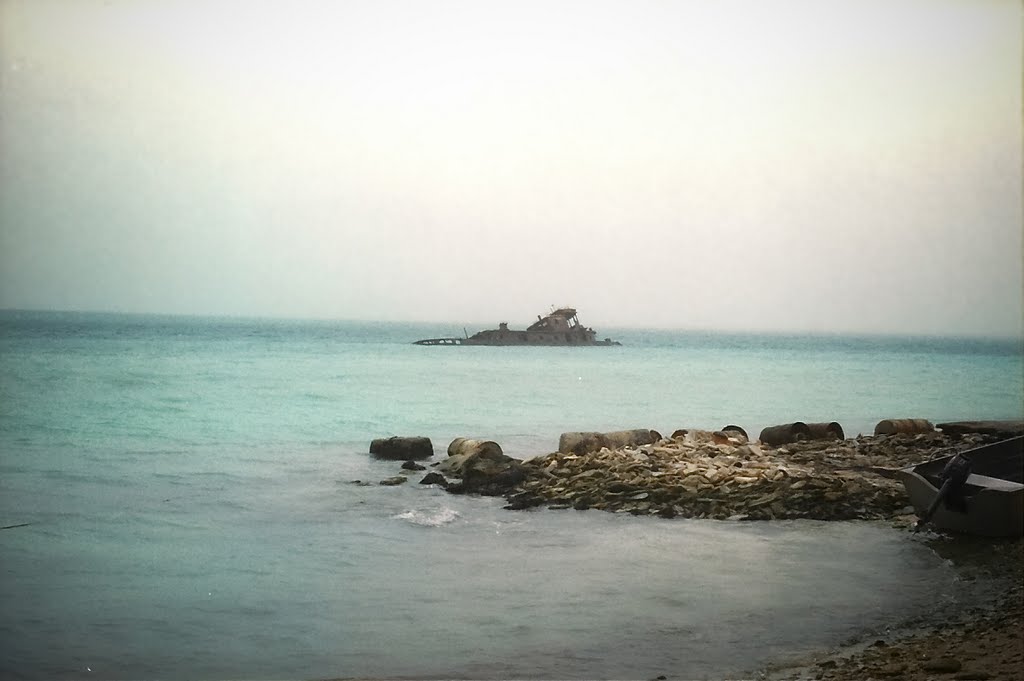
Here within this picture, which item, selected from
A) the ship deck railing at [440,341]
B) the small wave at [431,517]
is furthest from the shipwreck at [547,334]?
the small wave at [431,517]

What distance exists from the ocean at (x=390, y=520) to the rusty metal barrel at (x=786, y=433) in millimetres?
81

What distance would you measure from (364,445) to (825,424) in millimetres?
2814

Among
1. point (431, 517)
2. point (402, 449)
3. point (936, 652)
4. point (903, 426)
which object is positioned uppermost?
point (903, 426)

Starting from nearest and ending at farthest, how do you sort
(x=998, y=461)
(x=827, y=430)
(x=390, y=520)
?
(x=998, y=461) < (x=390, y=520) < (x=827, y=430)

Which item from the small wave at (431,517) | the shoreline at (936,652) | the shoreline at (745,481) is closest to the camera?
the shoreline at (936,652)

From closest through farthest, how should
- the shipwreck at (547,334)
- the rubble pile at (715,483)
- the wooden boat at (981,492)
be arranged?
1. the wooden boat at (981,492)
2. the rubble pile at (715,483)
3. the shipwreck at (547,334)

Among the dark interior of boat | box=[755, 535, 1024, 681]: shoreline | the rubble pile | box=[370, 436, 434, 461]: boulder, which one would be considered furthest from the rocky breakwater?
box=[755, 535, 1024, 681]: shoreline

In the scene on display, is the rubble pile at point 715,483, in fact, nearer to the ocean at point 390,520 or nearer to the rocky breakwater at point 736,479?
the rocky breakwater at point 736,479

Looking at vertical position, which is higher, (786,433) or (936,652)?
(786,433)

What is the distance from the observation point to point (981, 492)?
13.2 ft

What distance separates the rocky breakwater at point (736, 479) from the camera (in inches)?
186

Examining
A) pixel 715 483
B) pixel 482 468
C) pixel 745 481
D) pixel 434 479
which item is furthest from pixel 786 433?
pixel 434 479

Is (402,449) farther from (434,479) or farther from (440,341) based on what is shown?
(440,341)

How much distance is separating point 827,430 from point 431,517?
2433 millimetres
